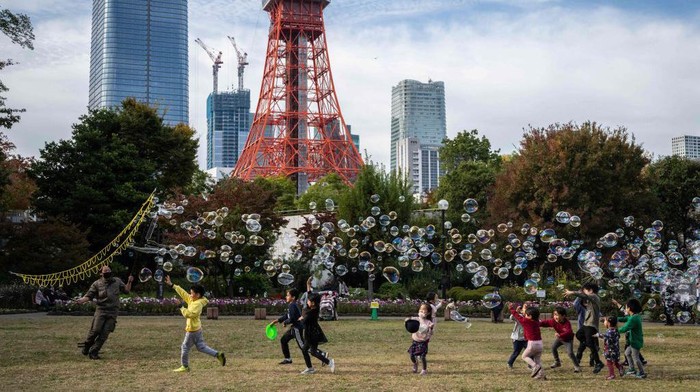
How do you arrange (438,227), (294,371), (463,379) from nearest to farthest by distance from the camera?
1. (463,379)
2. (294,371)
3. (438,227)

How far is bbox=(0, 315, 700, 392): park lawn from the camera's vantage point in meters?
12.7

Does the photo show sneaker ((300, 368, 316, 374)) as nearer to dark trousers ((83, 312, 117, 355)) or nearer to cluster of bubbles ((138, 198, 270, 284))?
dark trousers ((83, 312, 117, 355))

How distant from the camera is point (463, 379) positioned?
13.4 meters

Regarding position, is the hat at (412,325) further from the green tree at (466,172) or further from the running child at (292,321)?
the green tree at (466,172)

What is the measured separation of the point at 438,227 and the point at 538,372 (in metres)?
28.9

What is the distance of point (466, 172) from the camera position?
167 ft

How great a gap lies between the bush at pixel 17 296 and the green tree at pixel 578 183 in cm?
2260

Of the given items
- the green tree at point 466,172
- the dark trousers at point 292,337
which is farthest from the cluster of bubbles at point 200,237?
the green tree at point 466,172

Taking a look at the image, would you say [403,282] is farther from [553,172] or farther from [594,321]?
[594,321]

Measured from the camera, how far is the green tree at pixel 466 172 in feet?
160

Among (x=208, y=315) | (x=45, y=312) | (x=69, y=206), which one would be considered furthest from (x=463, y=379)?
(x=69, y=206)

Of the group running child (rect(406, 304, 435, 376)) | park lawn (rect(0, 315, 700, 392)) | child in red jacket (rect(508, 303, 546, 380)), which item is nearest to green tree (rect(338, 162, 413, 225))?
park lawn (rect(0, 315, 700, 392))

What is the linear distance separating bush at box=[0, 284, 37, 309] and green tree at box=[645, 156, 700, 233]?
34347 mm

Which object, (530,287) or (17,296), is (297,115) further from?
(530,287)
